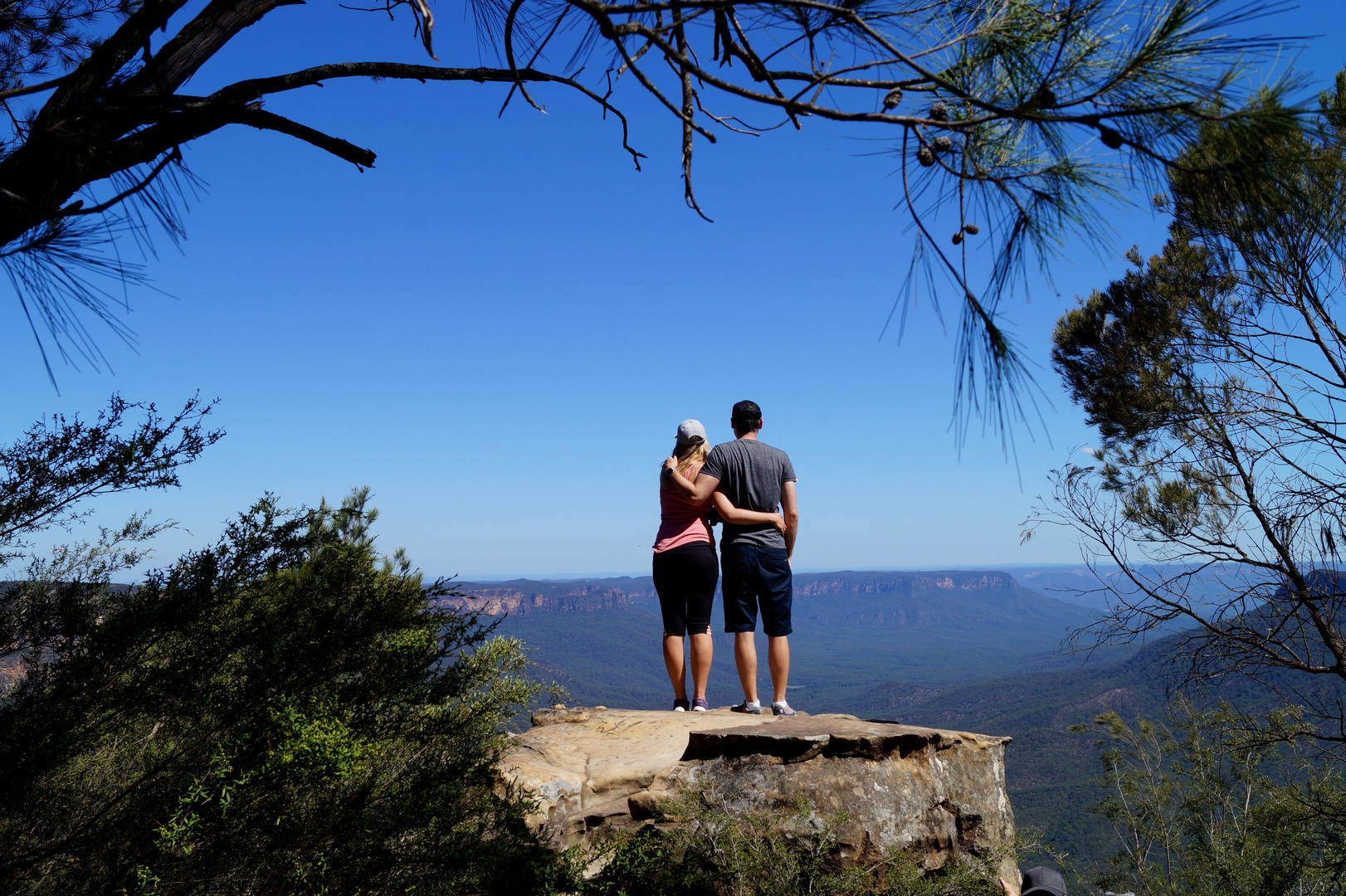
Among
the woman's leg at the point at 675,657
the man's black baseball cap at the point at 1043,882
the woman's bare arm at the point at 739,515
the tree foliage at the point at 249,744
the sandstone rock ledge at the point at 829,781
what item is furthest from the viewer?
the man's black baseball cap at the point at 1043,882

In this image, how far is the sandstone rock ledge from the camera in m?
3.36

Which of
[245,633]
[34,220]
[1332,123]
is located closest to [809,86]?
[1332,123]

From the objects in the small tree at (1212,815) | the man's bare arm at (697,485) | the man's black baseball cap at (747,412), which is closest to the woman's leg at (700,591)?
the man's bare arm at (697,485)

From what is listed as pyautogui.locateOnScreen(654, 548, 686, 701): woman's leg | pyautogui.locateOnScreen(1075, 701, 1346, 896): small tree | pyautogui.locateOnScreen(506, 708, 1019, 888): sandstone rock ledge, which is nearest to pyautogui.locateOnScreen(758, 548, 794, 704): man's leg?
pyautogui.locateOnScreen(506, 708, 1019, 888): sandstone rock ledge

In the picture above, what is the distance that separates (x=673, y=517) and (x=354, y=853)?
2294 mm

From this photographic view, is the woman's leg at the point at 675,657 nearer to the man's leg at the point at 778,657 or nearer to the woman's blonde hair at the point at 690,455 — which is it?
the man's leg at the point at 778,657

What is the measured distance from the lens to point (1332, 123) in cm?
156

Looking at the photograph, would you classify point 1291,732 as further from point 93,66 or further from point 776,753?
point 93,66

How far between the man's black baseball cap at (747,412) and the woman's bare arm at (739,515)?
521mm

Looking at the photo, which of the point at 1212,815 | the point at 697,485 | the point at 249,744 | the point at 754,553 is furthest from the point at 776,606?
the point at 1212,815

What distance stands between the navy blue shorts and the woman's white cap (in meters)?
0.70

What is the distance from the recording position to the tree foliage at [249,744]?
9.11ft

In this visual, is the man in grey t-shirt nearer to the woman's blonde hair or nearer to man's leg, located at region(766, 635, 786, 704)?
man's leg, located at region(766, 635, 786, 704)

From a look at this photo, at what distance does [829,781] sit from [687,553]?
4.66ft
